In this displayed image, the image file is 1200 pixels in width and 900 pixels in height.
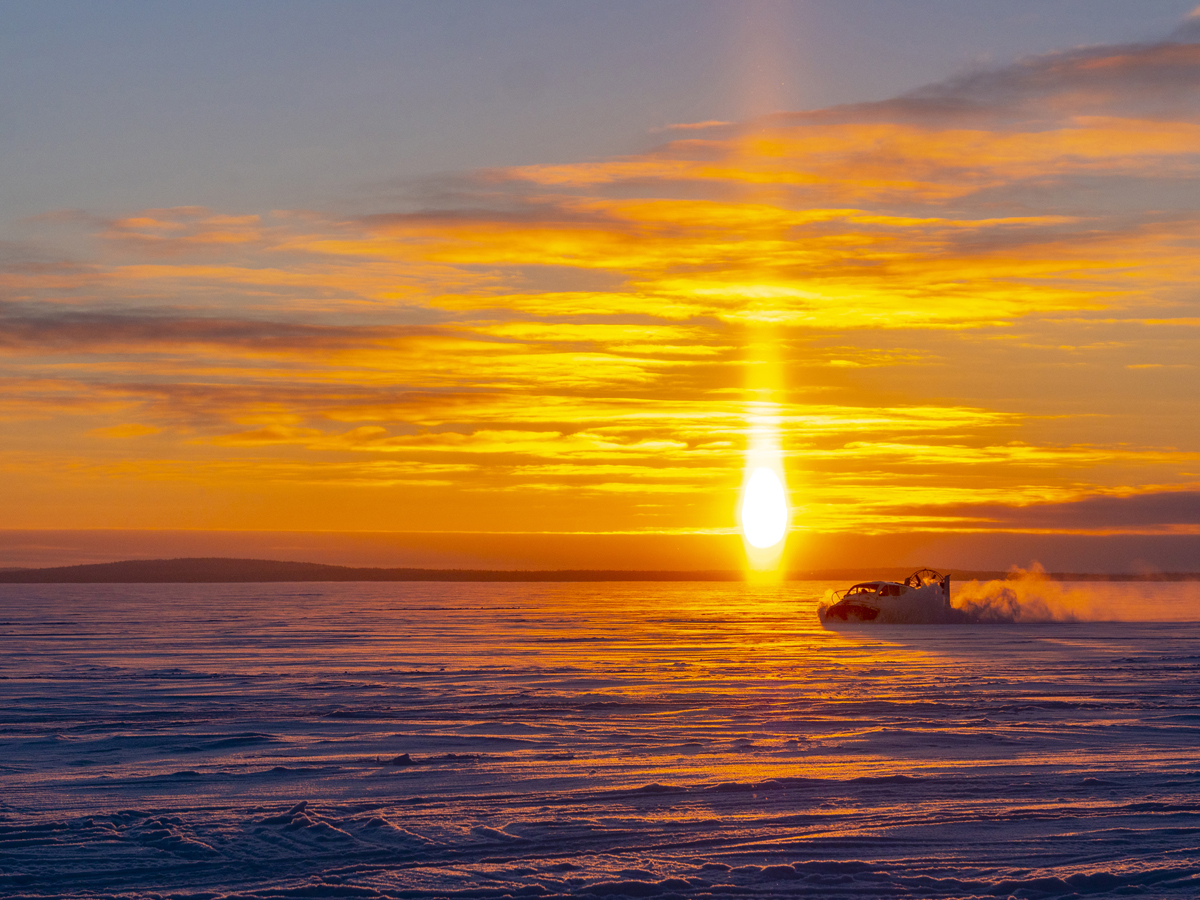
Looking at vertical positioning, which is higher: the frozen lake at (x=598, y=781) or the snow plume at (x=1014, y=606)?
the snow plume at (x=1014, y=606)

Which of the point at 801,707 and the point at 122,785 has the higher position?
the point at 801,707

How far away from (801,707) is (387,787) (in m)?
10.9

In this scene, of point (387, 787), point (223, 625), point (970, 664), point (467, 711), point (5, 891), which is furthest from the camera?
point (223, 625)

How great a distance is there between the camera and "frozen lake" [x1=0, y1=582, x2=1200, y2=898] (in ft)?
38.5

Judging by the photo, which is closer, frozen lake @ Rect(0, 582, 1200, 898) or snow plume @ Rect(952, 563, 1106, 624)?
frozen lake @ Rect(0, 582, 1200, 898)

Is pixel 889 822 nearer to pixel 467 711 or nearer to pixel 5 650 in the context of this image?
pixel 467 711

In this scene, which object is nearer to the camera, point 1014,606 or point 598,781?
point 598,781

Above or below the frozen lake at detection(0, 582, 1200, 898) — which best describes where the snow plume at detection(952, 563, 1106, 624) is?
above

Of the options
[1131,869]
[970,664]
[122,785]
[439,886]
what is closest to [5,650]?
[122,785]

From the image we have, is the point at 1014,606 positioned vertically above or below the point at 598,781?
above

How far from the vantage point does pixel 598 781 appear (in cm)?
1619

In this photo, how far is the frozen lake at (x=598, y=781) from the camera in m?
11.7

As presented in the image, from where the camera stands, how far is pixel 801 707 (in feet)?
79.9

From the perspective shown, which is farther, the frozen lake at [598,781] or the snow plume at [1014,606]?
the snow plume at [1014,606]
